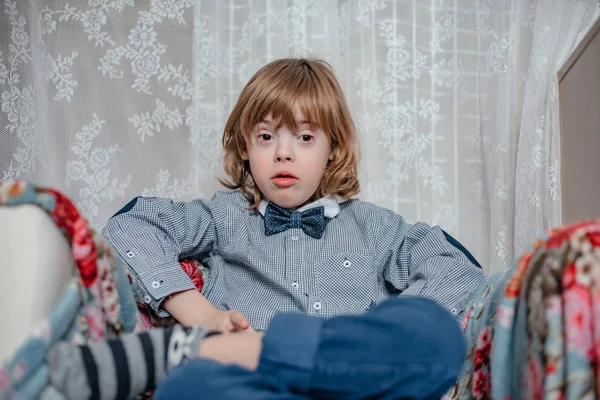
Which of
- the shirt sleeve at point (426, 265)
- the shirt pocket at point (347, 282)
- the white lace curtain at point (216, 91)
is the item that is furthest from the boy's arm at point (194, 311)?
the white lace curtain at point (216, 91)

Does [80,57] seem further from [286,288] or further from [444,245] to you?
[444,245]

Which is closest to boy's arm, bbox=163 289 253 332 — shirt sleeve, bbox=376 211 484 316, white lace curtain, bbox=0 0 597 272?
shirt sleeve, bbox=376 211 484 316

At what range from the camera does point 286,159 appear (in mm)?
1348

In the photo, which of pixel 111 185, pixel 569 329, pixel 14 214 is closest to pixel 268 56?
pixel 111 185

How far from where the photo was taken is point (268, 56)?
173cm

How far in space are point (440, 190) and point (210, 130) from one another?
59 cm

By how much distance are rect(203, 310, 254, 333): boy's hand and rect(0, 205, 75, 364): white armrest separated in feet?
1.07

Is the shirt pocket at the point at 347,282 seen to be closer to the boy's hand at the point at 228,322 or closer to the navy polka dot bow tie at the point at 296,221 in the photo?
the navy polka dot bow tie at the point at 296,221

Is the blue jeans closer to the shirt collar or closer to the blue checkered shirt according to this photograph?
the blue checkered shirt

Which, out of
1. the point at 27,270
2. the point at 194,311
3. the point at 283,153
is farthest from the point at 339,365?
the point at 283,153

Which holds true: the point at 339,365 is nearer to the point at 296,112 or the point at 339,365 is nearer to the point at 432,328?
the point at 432,328

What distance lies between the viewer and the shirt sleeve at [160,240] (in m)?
1.23

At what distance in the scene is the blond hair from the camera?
4.51 ft

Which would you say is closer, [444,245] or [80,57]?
[444,245]
